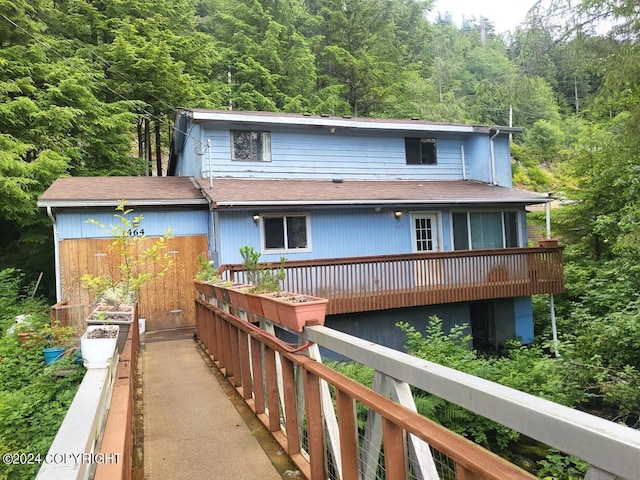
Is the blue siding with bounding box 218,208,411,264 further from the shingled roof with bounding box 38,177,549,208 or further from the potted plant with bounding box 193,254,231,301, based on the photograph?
the potted plant with bounding box 193,254,231,301

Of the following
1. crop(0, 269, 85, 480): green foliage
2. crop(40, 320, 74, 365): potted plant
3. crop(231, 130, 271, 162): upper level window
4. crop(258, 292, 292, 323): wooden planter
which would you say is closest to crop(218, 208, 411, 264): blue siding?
crop(231, 130, 271, 162): upper level window

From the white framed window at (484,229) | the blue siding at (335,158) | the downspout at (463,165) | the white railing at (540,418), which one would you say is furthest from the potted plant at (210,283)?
the downspout at (463,165)

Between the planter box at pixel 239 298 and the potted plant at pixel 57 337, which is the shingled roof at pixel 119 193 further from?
the planter box at pixel 239 298

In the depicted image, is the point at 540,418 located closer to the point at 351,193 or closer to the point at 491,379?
the point at 491,379

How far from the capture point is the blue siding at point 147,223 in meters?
9.09

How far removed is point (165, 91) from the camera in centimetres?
1756

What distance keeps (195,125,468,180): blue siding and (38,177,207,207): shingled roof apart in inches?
49.2

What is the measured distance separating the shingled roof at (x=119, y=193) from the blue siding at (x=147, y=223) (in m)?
0.35

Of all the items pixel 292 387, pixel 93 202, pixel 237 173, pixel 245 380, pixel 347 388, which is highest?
pixel 237 173

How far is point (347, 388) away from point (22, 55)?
53.6 ft

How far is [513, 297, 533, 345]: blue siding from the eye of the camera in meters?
11.1

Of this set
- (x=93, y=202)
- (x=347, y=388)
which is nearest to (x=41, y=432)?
(x=347, y=388)

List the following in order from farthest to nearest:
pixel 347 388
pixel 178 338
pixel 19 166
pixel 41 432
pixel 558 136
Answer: pixel 558 136, pixel 19 166, pixel 178 338, pixel 41 432, pixel 347 388

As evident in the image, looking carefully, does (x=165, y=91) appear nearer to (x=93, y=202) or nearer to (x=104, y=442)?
(x=93, y=202)
